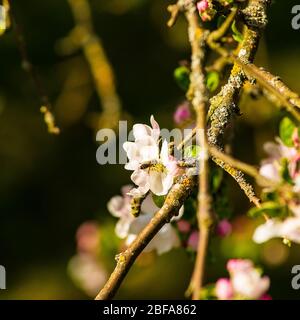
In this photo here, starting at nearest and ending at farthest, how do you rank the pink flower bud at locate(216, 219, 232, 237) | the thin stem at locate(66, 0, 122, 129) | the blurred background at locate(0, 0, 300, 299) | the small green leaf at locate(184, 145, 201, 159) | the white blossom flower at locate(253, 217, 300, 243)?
the white blossom flower at locate(253, 217, 300, 243) → the small green leaf at locate(184, 145, 201, 159) → the pink flower bud at locate(216, 219, 232, 237) → the thin stem at locate(66, 0, 122, 129) → the blurred background at locate(0, 0, 300, 299)

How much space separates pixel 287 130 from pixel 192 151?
0.41 feet

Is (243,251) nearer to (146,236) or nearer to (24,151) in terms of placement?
(146,236)

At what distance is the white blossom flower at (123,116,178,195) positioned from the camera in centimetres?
90

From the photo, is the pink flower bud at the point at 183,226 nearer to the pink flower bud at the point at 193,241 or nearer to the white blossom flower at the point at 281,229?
the pink flower bud at the point at 193,241

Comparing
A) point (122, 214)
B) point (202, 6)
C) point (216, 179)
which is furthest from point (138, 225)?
point (202, 6)

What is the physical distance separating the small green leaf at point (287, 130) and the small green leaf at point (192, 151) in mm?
109

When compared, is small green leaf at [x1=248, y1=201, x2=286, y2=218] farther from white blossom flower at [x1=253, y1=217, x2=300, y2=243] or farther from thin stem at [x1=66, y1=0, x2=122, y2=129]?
thin stem at [x1=66, y1=0, x2=122, y2=129]

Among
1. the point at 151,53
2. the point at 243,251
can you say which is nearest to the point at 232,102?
the point at 243,251

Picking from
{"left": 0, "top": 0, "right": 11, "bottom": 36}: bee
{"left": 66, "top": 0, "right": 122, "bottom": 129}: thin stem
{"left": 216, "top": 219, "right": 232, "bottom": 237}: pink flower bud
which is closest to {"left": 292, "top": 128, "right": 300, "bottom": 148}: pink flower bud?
{"left": 216, "top": 219, "right": 232, "bottom": 237}: pink flower bud

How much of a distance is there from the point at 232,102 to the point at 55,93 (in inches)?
76.6

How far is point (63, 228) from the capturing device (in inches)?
115

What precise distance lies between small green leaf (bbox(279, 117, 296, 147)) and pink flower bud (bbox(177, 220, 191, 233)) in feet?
0.96

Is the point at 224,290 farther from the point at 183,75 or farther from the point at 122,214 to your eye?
the point at 183,75

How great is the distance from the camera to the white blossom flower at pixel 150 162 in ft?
2.96
